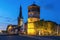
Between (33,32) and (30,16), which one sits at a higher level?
(30,16)

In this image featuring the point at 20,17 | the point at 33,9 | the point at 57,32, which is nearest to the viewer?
the point at 57,32

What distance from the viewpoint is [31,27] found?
12212cm

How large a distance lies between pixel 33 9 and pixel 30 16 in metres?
6.09

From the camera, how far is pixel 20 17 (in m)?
176

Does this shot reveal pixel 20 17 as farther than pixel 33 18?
Yes

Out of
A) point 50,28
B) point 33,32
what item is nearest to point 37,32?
point 33,32

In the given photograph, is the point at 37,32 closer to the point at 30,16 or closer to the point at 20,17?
the point at 30,16

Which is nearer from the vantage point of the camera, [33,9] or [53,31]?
[53,31]

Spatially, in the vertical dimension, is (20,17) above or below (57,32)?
above

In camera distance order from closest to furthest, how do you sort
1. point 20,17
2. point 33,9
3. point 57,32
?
1. point 57,32
2. point 33,9
3. point 20,17

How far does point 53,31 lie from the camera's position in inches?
4766

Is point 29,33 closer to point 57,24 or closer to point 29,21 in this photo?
point 29,21

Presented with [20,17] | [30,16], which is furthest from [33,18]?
[20,17]

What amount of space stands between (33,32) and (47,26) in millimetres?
10284
